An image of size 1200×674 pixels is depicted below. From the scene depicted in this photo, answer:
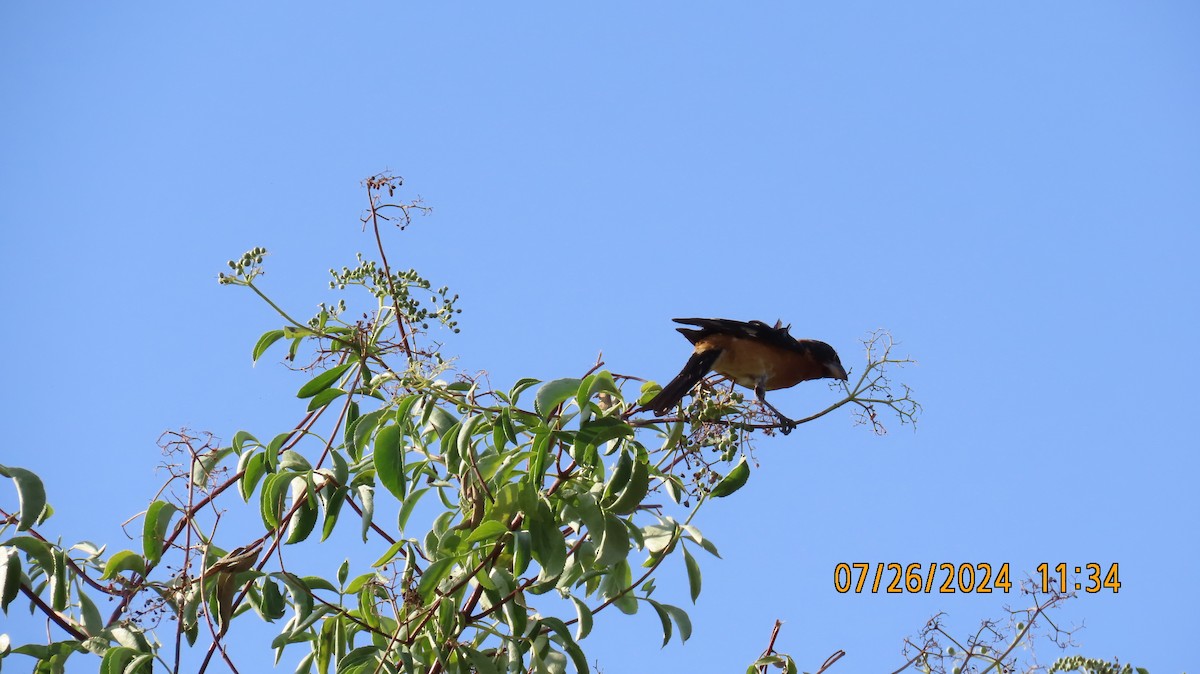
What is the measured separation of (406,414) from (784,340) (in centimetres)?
281

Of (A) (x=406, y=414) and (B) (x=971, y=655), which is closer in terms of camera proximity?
(A) (x=406, y=414)

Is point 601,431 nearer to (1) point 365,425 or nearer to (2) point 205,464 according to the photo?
(1) point 365,425

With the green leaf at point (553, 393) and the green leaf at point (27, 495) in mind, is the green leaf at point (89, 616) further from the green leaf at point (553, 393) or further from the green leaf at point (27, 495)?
the green leaf at point (553, 393)

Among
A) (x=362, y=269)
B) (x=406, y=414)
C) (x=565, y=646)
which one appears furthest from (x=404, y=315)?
(x=565, y=646)

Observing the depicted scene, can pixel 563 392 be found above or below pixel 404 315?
below

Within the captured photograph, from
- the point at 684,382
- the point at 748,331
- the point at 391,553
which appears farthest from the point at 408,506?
the point at 748,331

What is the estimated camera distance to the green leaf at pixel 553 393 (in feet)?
8.41

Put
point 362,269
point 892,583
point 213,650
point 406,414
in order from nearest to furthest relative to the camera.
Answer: point 213,650 → point 406,414 → point 362,269 → point 892,583

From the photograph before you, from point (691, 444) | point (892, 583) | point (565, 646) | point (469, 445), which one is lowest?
point (565, 646)

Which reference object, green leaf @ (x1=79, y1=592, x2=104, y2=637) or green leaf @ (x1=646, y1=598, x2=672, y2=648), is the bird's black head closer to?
green leaf @ (x1=646, y1=598, x2=672, y2=648)

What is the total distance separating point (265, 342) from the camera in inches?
125

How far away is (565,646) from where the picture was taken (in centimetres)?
277

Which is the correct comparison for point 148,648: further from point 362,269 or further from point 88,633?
point 362,269

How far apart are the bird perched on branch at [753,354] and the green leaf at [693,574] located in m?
1.91
